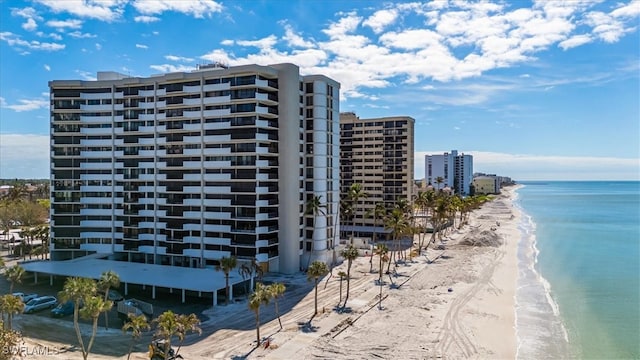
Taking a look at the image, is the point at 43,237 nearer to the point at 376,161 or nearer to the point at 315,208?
the point at 315,208

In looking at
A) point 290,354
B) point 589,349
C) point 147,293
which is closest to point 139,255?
point 147,293

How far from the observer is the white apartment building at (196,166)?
201 ft

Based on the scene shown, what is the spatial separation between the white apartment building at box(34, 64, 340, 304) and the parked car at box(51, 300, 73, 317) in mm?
19889

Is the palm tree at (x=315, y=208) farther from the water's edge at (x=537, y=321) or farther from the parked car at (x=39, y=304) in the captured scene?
the parked car at (x=39, y=304)

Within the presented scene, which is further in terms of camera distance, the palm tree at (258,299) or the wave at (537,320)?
the wave at (537,320)

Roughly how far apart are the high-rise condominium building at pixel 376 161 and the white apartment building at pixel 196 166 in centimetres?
4331

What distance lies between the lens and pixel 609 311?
174 feet

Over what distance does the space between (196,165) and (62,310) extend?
25873 millimetres

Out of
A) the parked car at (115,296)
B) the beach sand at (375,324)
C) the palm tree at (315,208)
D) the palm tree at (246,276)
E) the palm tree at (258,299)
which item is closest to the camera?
the palm tree at (258,299)

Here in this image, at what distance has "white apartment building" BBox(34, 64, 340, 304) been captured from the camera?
61312mm

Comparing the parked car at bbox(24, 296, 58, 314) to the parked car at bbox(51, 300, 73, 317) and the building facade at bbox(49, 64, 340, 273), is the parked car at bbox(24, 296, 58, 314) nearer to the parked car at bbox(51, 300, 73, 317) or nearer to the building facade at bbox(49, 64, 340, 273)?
the parked car at bbox(51, 300, 73, 317)

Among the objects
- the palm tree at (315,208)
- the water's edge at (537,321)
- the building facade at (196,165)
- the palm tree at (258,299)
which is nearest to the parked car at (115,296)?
the building facade at (196,165)

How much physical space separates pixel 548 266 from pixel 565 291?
710 inches

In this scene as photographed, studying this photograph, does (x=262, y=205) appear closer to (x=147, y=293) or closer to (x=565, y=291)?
(x=147, y=293)
